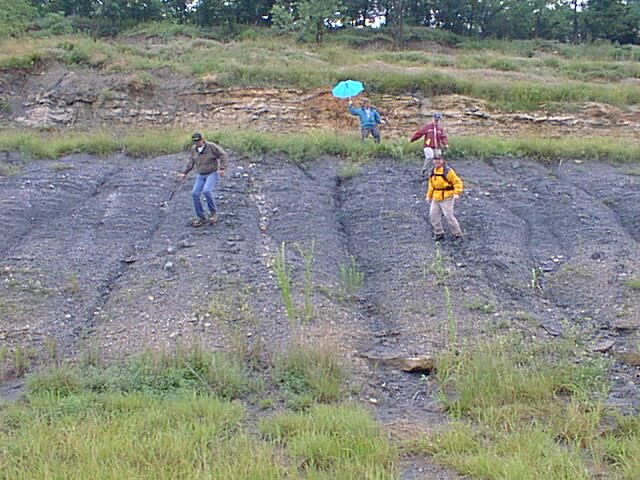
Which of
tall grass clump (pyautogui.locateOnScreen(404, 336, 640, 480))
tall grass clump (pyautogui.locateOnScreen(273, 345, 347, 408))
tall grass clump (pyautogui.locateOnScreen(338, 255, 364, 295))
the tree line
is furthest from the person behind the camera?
the tree line

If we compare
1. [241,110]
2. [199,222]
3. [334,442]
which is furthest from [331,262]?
[241,110]

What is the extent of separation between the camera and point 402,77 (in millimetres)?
20422

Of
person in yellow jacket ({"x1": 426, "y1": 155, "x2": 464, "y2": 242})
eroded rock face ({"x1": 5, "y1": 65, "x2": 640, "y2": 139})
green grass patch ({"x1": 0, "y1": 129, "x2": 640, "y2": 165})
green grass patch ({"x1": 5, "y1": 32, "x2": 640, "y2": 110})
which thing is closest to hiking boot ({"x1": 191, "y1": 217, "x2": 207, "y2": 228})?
person in yellow jacket ({"x1": 426, "y1": 155, "x2": 464, "y2": 242})

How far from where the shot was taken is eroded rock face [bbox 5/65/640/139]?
18922 mm

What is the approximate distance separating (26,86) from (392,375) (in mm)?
15985

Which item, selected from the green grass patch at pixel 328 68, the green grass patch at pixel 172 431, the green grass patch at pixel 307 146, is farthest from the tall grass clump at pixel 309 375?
the green grass patch at pixel 328 68

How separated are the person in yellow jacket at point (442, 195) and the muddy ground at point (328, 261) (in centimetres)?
22

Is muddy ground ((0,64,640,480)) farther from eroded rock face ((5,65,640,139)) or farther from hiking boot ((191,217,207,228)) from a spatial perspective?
eroded rock face ((5,65,640,139))

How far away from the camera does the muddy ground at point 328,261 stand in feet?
26.4

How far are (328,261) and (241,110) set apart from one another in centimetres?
964

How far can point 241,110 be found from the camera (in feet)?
63.1

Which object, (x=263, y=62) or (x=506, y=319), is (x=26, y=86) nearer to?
(x=263, y=62)

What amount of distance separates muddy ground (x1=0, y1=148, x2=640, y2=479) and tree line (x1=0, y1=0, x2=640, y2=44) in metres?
15.7

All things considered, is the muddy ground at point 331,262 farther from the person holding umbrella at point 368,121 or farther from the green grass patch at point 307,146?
the person holding umbrella at point 368,121
